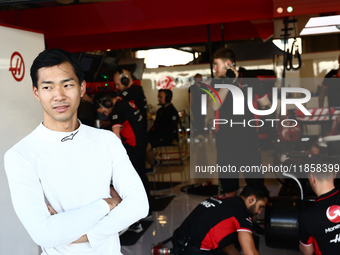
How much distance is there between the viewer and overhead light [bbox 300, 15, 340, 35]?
3.79 meters

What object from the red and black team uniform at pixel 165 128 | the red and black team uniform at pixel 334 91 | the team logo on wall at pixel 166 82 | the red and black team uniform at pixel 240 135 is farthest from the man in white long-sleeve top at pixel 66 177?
the team logo on wall at pixel 166 82

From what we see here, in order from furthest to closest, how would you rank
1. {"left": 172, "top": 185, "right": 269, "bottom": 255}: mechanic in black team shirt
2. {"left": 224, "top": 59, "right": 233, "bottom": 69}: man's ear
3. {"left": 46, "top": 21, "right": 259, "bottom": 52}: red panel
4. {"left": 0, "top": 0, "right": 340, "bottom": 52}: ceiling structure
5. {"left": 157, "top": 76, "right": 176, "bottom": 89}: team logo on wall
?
1. {"left": 157, "top": 76, "right": 176, "bottom": 89}: team logo on wall
2. {"left": 46, "top": 21, "right": 259, "bottom": 52}: red panel
3. {"left": 0, "top": 0, "right": 340, "bottom": 52}: ceiling structure
4. {"left": 224, "top": 59, "right": 233, "bottom": 69}: man's ear
5. {"left": 172, "top": 185, "right": 269, "bottom": 255}: mechanic in black team shirt

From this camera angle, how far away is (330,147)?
313 cm

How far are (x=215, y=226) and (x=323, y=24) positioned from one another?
285cm

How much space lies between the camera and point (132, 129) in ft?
12.3

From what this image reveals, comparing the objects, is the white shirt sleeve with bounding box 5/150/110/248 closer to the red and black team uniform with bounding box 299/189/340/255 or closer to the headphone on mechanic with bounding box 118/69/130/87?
the red and black team uniform with bounding box 299/189/340/255

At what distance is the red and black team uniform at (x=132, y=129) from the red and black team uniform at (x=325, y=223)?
1820mm

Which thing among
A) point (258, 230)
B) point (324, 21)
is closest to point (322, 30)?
point (324, 21)

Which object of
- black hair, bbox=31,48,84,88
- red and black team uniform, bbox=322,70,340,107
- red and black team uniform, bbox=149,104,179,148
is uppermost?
black hair, bbox=31,48,84,88

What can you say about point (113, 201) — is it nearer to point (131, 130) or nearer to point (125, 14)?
point (131, 130)

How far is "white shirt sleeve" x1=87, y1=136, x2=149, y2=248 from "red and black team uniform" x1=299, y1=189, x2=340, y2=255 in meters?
1.47

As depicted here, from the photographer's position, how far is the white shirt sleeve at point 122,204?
1234 mm

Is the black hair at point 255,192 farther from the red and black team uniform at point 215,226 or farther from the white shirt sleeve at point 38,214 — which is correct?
the white shirt sleeve at point 38,214

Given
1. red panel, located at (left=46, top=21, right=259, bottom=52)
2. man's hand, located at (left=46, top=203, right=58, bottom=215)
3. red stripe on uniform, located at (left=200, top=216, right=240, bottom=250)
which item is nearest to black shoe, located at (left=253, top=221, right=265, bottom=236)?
red stripe on uniform, located at (left=200, top=216, right=240, bottom=250)
